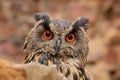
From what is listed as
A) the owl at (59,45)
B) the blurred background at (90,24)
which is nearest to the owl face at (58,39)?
the owl at (59,45)

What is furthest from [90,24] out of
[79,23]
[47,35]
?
[47,35]

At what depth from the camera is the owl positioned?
3768 millimetres

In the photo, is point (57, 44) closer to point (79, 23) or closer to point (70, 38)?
point (70, 38)

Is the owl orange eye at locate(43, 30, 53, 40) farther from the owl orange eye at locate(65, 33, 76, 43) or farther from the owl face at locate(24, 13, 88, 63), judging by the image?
the owl orange eye at locate(65, 33, 76, 43)

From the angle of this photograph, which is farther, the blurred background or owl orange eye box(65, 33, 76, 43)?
the blurred background

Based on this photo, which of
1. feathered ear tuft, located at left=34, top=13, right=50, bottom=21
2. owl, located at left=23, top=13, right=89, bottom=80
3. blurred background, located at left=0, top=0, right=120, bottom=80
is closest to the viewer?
owl, located at left=23, top=13, right=89, bottom=80

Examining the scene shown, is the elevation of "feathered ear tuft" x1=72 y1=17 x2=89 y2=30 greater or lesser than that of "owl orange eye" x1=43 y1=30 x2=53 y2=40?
greater

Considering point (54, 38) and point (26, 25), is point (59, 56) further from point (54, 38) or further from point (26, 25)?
point (26, 25)

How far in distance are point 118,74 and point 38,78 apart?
615 centimetres

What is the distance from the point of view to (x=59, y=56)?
383 cm

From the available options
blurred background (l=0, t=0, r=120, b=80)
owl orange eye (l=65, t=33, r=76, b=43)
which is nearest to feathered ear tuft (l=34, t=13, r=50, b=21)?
owl orange eye (l=65, t=33, r=76, b=43)

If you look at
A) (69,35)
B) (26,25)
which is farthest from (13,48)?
(69,35)

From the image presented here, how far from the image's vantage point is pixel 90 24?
8758 mm

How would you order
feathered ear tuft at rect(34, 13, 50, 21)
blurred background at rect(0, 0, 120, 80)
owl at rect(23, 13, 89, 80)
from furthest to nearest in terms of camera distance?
blurred background at rect(0, 0, 120, 80) → feathered ear tuft at rect(34, 13, 50, 21) → owl at rect(23, 13, 89, 80)
